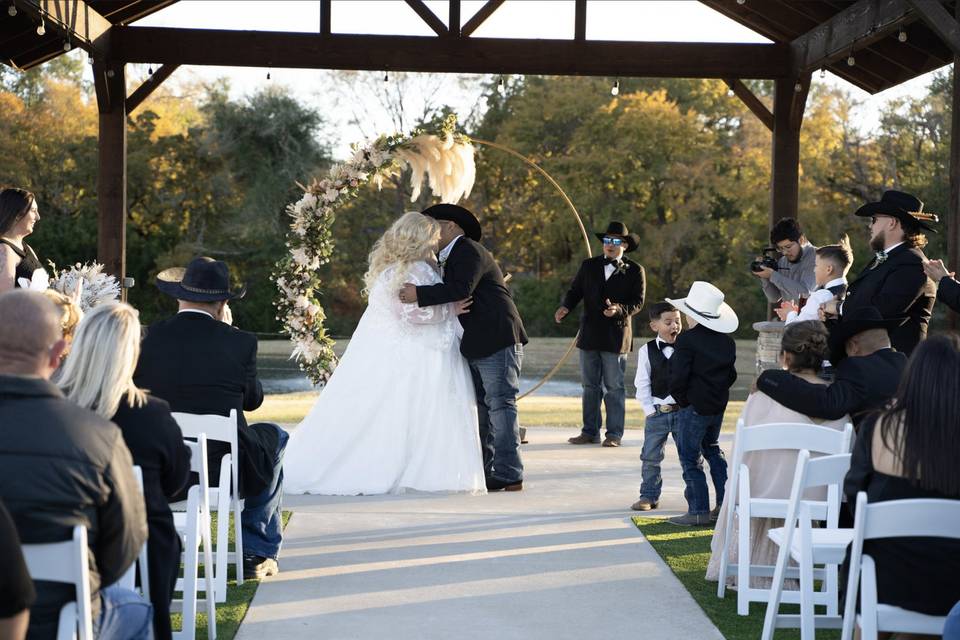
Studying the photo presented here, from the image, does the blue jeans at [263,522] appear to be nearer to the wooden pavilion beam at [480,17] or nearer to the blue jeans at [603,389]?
the blue jeans at [603,389]

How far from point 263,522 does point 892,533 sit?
313cm

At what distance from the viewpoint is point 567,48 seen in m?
11.6

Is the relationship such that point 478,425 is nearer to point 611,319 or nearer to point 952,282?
point 611,319

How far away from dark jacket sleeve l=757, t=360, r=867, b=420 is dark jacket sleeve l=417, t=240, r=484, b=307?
286 cm

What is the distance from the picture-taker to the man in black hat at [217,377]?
5215 mm

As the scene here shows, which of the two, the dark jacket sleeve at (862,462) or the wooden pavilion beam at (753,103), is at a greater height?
the wooden pavilion beam at (753,103)

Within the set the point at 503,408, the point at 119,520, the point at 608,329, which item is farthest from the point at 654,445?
the point at 119,520

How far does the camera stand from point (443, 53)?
1152 centimetres

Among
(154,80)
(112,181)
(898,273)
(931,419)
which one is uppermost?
(154,80)

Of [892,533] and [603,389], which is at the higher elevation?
[892,533]

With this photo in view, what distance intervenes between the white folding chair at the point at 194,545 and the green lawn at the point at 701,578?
77.1 inches

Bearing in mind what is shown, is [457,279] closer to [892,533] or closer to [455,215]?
[455,215]

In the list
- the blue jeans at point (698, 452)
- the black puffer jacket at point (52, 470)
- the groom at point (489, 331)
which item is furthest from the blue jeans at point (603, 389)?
the black puffer jacket at point (52, 470)

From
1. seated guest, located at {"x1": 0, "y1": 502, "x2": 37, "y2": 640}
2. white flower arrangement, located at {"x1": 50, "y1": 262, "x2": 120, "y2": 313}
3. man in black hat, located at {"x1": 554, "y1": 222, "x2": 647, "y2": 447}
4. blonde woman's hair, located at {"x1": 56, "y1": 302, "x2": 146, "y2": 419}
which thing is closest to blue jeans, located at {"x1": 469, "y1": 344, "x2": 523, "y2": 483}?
man in black hat, located at {"x1": 554, "y1": 222, "x2": 647, "y2": 447}
